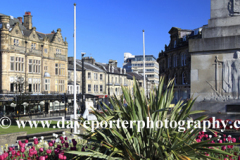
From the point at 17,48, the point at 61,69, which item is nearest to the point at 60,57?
the point at 61,69

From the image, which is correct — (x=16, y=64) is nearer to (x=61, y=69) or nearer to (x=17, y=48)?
(x=17, y=48)

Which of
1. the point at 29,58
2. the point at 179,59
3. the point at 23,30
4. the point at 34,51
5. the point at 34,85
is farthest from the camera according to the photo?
the point at 179,59

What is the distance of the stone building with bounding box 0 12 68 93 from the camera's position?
4671 cm

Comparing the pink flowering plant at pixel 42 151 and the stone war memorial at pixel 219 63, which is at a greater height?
the stone war memorial at pixel 219 63

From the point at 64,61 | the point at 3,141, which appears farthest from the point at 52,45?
the point at 3,141

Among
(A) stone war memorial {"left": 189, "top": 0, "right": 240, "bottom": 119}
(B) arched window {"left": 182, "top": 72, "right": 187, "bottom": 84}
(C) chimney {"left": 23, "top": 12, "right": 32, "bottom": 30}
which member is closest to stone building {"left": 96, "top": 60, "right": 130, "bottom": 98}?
(B) arched window {"left": 182, "top": 72, "right": 187, "bottom": 84}

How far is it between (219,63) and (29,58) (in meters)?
43.7

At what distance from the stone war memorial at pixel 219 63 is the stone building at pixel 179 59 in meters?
47.3

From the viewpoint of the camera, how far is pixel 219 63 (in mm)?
13312

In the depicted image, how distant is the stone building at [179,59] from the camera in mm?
62625

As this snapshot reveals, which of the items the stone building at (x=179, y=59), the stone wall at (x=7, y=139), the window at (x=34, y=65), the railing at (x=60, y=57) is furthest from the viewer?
the stone building at (x=179, y=59)

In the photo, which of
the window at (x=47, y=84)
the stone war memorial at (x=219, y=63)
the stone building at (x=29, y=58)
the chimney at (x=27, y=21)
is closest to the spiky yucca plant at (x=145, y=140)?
the stone war memorial at (x=219, y=63)

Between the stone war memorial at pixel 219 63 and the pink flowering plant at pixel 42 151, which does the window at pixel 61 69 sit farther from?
the pink flowering plant at pixel 42 151

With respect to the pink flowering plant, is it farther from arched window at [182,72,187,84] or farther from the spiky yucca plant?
arched window at [182,72,187,84]
